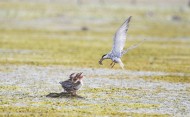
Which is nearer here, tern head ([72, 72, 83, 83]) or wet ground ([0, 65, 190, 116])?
wet ground ([0, 65, 190, 116])

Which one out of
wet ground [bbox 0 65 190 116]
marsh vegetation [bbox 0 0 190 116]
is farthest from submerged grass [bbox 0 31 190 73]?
wet ground [bbox 0 65 190 116]

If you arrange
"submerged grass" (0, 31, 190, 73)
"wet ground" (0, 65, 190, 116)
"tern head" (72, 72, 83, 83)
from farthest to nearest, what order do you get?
1. "submerged grass" (0, 31, 190, 73)
2. "tern head" (72, 72, 83, 83)
3. "wet ground" (0, 65, 190, 116)

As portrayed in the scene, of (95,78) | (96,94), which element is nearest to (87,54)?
(95,78)

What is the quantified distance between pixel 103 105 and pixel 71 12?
278ft

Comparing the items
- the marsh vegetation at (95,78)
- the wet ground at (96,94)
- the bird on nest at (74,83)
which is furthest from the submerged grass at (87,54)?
the bird on nest at (74,83)

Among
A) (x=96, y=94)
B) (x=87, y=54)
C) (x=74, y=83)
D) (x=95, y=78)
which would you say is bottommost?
(x=96, y=94)

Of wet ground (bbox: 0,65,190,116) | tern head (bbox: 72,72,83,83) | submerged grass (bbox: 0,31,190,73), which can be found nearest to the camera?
wet ground (bbox: 0,65,190,116)

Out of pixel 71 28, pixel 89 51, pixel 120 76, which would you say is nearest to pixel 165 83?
pixel 120 76

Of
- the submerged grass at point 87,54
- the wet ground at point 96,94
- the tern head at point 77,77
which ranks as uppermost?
the submerged grass at point 87,54

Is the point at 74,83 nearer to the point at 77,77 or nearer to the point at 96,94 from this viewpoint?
the point at 77,77

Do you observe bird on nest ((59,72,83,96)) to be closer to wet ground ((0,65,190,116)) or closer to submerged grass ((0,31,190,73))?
wet ground ((0,65,190,116))

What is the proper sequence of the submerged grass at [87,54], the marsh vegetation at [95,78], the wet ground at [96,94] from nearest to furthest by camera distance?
the wet ground at [96,94], the marsh vegetation at [95,78], the submerged grass at [87,54]

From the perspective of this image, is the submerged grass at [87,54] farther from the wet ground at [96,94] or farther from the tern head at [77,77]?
the tern head at [77,77]

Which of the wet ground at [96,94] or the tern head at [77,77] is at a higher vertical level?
the tern head at [77,77]
